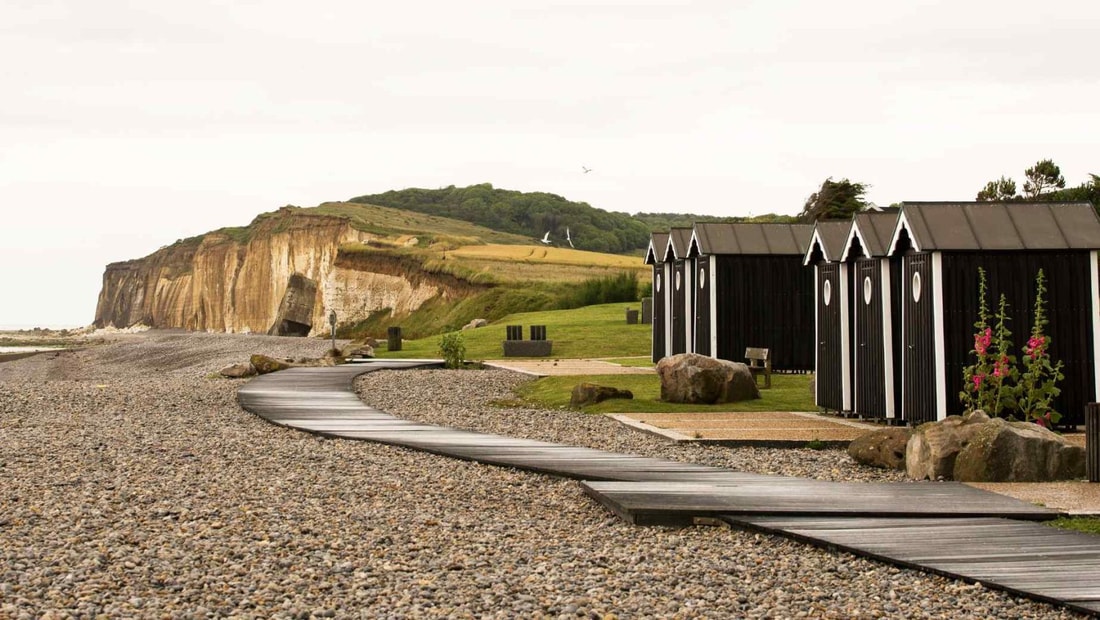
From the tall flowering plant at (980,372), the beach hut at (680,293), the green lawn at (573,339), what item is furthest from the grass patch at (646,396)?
the green lawn at (573,339)

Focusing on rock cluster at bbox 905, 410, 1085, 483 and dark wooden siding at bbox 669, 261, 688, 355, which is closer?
rock cluster at bbox 905, 410, 1085, 483

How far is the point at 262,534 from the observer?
30.6ft

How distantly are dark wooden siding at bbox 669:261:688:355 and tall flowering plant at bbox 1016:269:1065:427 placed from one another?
1495cm

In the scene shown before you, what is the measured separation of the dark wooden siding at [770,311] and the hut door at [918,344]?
11.4 meters

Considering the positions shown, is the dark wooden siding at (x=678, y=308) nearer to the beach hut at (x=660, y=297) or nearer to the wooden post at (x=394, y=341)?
the beach hut at (x=660, y=297)

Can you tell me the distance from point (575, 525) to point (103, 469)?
225 inches

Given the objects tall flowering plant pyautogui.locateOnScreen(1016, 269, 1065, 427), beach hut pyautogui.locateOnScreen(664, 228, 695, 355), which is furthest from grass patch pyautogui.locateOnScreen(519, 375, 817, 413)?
tall flowering plant pyautogui.locateOnScreen(1016, 269, 1065, 427)

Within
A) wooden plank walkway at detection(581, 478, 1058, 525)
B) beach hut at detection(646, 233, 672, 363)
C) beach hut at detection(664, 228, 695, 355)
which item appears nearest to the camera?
wooden plank walkway at detection(581, 478, 1058, 525)

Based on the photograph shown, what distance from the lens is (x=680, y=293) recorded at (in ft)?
106

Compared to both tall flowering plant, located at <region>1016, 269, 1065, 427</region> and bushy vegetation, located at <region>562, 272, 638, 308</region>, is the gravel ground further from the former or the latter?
bushy vegetation, located at <region>562, 272, 638, 308</region>

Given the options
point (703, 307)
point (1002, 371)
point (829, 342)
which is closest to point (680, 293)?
point (703, 307)

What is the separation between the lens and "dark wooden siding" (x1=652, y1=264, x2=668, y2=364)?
33750mm

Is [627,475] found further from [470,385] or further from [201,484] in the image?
[470,385]

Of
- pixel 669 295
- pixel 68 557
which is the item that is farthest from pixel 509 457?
pixel 669 295
